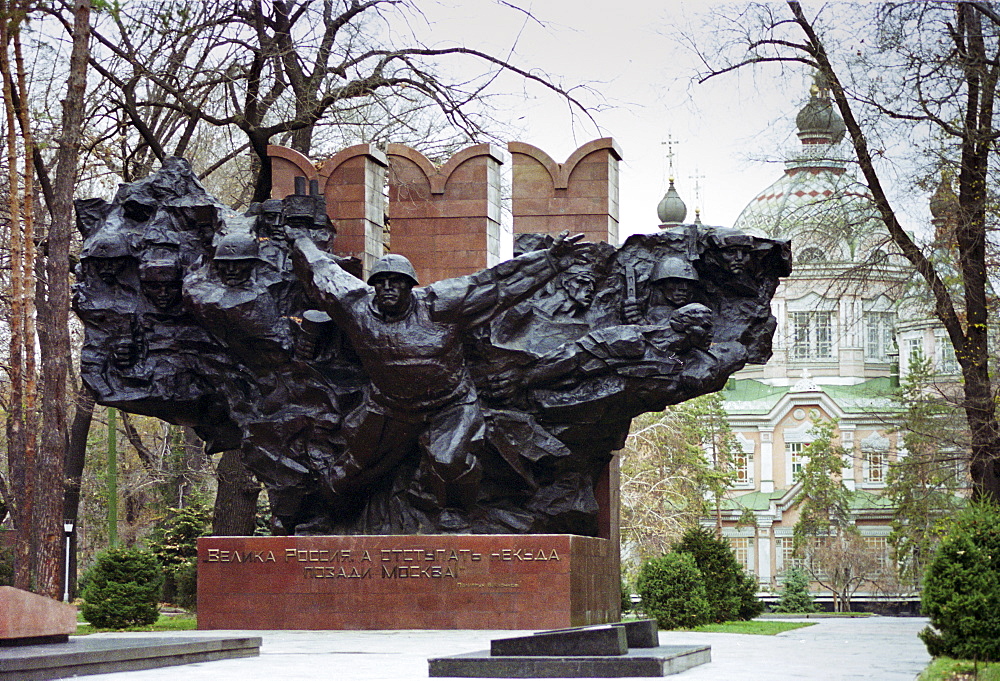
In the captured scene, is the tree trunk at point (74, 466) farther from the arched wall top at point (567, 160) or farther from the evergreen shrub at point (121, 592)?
the arched wall top at point (567, 160)

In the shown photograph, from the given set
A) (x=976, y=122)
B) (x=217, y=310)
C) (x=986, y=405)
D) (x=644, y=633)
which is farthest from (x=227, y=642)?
(x=976, y=122)

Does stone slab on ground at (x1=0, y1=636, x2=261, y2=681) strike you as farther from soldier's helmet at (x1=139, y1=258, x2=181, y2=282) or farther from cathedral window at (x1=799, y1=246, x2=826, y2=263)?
cathedral window at (x1=799, y1=246, x2=826, y2=263)

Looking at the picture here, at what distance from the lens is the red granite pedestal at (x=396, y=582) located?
16.6 m

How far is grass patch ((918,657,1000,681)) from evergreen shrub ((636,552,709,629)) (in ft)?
22.1

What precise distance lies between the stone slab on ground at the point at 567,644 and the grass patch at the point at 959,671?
2.42 metres

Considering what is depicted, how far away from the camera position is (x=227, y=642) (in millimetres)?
12984

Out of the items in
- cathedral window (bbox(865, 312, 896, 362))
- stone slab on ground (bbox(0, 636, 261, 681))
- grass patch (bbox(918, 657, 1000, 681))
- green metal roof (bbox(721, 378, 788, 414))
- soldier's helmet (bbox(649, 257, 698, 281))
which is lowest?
grass patch (bbox(918, 657, 1000, 681))

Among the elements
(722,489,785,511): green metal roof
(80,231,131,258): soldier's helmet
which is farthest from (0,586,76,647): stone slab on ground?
(722,489,785,511): green metal roof

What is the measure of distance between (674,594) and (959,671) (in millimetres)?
7828

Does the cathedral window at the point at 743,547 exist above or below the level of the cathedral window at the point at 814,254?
below

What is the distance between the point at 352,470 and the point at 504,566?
2049 mm

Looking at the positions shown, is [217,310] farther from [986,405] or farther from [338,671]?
[986,405]

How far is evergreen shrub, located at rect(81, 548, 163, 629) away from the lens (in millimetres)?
19344

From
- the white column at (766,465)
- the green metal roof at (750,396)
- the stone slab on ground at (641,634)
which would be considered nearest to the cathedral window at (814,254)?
the stone slab on ground at (641,634)
